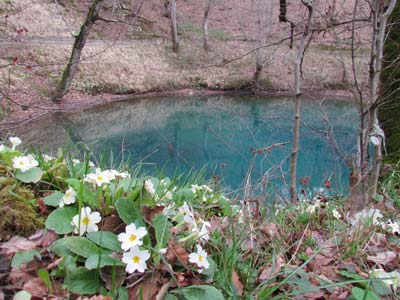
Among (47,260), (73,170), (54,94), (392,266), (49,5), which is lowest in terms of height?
(54,94)

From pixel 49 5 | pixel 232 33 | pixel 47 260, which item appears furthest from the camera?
→ pixel 232 33

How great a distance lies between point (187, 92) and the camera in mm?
15398

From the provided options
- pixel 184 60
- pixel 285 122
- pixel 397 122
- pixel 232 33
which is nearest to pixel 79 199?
pixel 397 122

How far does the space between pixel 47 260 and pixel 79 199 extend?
8.3 inches

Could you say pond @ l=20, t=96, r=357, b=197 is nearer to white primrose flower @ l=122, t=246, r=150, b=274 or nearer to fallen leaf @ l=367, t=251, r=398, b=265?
fallen leaf @ l=367, t=251, r=398, b=265

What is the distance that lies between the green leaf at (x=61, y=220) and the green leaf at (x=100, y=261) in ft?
0.58

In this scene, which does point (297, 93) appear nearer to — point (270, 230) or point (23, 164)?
point (270, 230)

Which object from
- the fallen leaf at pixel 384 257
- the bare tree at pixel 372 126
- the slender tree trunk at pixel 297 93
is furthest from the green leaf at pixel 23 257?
the slender tree trunk at pixel 297 93

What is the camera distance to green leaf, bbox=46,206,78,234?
1.15 m

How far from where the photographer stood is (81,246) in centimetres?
107

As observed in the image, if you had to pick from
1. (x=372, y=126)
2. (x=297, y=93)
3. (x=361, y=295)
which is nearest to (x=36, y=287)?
(x=361, y=295)

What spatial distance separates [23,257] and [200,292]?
0.53 m

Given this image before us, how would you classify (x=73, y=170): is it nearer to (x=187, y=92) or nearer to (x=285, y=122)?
(x=285, y=122)

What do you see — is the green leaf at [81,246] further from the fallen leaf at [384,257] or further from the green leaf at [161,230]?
the fallen leaf at [384,257]
